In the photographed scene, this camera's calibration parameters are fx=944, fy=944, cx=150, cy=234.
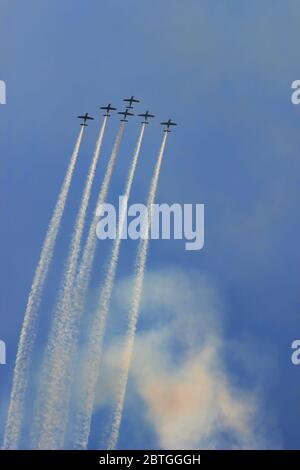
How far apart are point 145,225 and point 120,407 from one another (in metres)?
18.6
